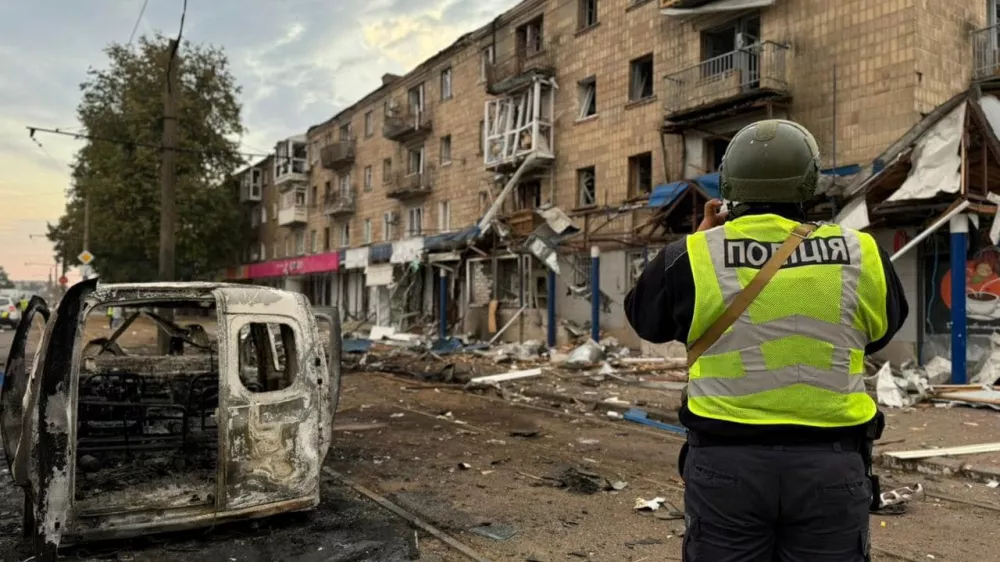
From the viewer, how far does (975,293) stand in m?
13.1

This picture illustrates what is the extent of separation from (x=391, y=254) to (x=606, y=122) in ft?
35.4

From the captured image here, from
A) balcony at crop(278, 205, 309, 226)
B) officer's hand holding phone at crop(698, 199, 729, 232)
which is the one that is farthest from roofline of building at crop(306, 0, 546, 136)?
officer's hand holding phone at crop(698, 199, 729, 232)

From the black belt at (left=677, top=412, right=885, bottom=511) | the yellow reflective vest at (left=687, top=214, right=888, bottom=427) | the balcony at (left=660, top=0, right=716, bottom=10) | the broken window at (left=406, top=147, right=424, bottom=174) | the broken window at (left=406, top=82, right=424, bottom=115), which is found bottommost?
the black belt at (left=677, top=412, right=885, bottom=511)

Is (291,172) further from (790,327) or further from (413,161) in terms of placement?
(790,327)

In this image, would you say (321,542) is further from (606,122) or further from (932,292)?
(606,122)

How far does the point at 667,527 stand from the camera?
507 centimetres

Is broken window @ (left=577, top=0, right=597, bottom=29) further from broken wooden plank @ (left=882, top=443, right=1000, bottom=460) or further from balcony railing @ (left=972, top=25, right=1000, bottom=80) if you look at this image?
broken wooden plank @ (left=882, top=443, right=1000, bottom=460)

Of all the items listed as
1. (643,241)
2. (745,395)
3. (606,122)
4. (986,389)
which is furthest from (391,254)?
(745,395)

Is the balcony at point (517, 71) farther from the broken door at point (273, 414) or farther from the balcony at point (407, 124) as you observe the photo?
the broken door at point (273, 414)

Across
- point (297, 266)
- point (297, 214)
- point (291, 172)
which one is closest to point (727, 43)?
point (297, 266)

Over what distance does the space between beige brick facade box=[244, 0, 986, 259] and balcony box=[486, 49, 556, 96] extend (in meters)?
Result: 0.32

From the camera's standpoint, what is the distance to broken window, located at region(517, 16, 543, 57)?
80.5 ft

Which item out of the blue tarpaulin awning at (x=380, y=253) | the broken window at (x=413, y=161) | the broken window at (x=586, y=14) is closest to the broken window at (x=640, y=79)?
the broken window at (x=586, y=14)

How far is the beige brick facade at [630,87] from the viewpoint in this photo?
14.4 m
